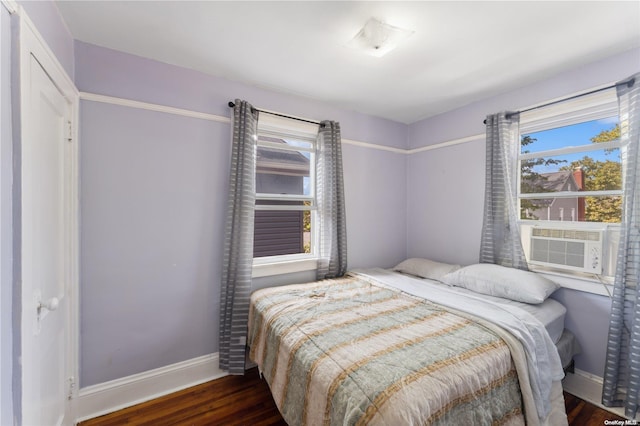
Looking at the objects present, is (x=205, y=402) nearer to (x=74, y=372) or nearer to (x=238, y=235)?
(x=74, y=372)

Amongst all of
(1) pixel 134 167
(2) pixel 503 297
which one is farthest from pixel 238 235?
(2) pixel 503 297

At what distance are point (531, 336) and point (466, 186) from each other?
162 centimetres

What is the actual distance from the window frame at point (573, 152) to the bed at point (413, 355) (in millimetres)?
237

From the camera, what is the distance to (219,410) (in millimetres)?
1898

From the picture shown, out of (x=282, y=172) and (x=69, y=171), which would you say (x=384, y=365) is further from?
(x=69, y=171)

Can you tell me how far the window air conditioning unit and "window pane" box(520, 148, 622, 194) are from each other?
366 millimetres

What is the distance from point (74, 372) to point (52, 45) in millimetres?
1936

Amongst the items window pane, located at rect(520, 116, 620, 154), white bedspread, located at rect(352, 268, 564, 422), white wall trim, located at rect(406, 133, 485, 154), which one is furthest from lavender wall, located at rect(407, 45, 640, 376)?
white bedspread, located at rect(352, 268, 564, 422)

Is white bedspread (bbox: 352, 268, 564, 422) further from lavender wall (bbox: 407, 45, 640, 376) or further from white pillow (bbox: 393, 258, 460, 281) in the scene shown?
lavender wall (bbox: 407, 45, 640, 376)

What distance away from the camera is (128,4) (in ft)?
4.97

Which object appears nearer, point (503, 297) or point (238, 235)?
point (503, 297)

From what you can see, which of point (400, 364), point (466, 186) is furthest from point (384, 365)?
point (466, 186)

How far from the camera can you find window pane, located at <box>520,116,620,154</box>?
2012mm

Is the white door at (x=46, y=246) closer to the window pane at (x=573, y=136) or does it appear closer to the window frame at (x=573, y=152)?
the window frame at (x=573, y=152)
